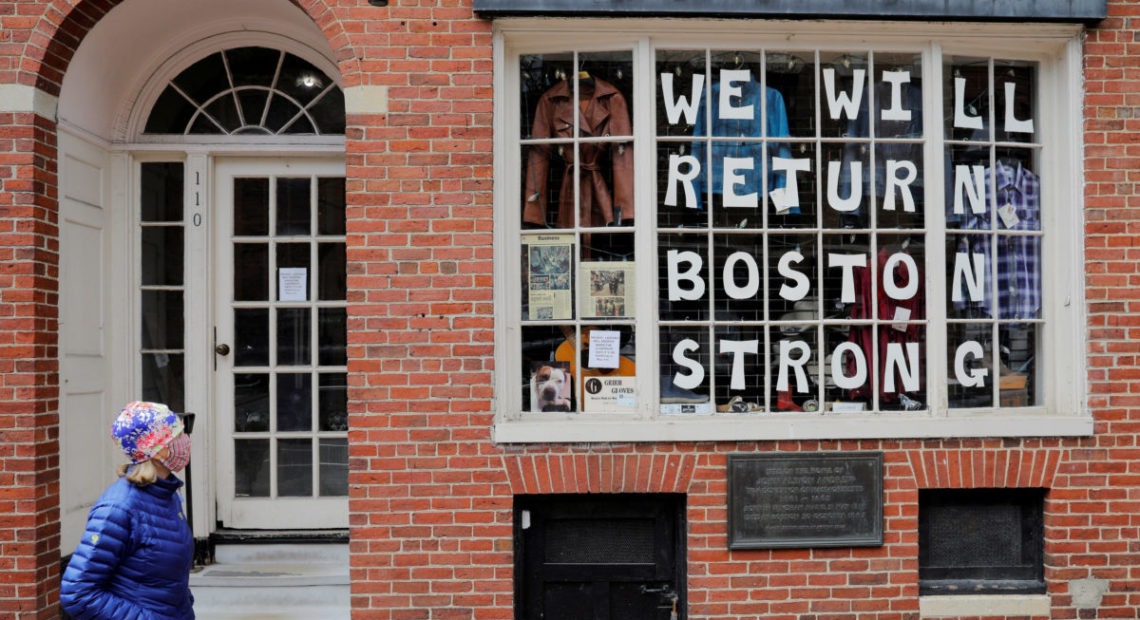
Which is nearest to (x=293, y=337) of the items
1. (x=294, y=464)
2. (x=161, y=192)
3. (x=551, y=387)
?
(x=294, y=464)

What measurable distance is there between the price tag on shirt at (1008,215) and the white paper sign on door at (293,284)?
4.45 meters

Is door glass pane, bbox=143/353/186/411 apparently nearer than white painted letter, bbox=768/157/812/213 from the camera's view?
No

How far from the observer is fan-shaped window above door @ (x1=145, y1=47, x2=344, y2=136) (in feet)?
20.4

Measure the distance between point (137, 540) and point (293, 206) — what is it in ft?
10.5

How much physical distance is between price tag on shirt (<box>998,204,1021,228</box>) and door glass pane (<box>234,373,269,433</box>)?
4814 millimetres

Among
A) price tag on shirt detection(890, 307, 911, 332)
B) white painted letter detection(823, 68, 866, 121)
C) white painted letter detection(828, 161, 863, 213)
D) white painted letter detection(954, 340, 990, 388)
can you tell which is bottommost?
white painted letter detection(954, 340, 990, 388)

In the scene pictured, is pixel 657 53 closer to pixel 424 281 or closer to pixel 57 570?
pixel 424 281

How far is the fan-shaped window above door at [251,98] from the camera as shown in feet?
20.4

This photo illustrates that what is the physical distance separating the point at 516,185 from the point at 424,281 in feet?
2.58

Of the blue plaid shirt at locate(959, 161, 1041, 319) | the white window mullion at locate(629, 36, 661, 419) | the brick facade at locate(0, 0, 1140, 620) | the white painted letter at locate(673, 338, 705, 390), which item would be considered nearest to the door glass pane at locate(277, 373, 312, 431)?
the brick facade at locate(0, 0, 1140, 620)

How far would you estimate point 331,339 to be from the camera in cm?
621

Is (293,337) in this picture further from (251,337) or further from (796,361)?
(796,361)

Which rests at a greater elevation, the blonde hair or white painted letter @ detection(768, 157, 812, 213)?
white painted letter @ detection(768, 157, 812, 213)

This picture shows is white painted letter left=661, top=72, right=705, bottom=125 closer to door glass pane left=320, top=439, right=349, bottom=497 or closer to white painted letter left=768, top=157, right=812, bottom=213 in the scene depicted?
white painted letter left=768, top=157, right=812, bottom=213
